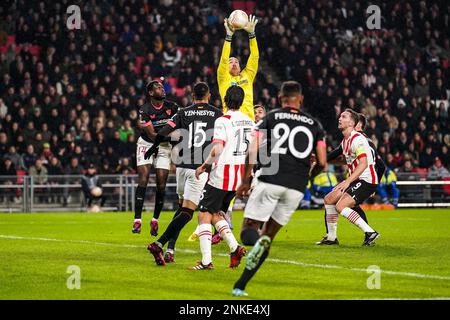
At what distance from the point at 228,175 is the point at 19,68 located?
19584 millimetres

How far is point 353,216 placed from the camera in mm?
15281

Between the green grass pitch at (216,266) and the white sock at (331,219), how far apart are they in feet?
1.22

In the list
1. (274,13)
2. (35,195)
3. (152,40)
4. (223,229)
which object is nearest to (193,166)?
(223,229)

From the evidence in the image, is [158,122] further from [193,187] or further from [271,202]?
[271,202]

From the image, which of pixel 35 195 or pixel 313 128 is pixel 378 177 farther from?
pixel 35 195

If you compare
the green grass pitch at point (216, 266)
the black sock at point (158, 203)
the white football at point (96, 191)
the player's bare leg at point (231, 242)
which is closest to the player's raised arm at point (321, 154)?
the green grass pitch at point (216, 266)

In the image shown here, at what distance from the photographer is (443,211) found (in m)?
27.8

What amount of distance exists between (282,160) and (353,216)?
235 inches

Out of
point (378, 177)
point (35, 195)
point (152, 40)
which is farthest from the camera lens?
point (152, 40)

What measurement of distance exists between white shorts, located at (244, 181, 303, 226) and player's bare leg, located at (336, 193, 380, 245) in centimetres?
587

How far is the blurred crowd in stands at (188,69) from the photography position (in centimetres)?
2853

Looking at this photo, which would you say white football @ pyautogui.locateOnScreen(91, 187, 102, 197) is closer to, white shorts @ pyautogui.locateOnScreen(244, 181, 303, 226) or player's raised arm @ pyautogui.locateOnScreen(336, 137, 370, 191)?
player's raised arm @ pyautogui.locateOnScreen(336, 137, 370, 191)

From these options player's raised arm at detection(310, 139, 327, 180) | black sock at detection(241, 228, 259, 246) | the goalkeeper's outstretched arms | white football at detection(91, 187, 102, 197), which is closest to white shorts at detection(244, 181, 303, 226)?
black sock at detection(241, 228, 259, 246)

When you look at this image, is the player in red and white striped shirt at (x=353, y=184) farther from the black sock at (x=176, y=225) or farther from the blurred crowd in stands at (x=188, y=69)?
the blurred crowd in stands at (x=188, y=69)
